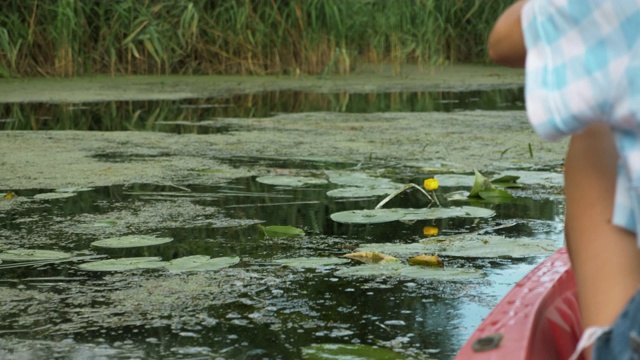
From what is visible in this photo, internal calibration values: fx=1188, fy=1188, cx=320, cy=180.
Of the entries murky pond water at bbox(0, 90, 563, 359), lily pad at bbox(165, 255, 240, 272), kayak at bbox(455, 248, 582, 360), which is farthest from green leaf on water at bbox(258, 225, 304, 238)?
kayak at bbox(455, 248, 582, 360)

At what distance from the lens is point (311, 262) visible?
79.2 inches

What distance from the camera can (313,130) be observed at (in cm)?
414

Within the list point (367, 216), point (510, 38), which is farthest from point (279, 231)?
point (510, 38)

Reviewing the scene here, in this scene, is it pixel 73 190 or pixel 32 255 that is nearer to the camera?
pixel 32 255

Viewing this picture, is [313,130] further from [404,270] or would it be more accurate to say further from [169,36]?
[169,36]

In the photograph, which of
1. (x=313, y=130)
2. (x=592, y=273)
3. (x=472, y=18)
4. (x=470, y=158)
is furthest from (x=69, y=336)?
(x=472, y=18)

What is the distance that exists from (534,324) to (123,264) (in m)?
1.11

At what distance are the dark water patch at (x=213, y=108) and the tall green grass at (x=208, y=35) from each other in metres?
0.65

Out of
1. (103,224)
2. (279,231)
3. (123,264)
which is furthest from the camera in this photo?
(103,224)

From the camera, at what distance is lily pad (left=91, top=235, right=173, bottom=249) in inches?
83.8

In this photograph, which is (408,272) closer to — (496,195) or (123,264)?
(123,264)

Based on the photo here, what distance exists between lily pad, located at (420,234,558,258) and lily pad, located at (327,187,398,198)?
0.49 metres

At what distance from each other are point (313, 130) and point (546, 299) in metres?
3.09

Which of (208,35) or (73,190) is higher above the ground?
(208,35)
